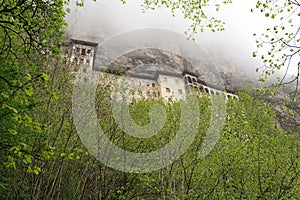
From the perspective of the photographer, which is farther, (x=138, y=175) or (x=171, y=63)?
(x=171, y=63)

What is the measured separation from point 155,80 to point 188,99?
2222 inches

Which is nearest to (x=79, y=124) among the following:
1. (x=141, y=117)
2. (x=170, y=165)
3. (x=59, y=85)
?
(x=59, y=85)

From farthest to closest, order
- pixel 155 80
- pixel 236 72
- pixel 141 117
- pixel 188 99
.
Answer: pixel 236 72 < pixel 155 80 < pixel 188 99 < pixel 141 117

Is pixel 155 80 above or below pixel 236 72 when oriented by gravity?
below

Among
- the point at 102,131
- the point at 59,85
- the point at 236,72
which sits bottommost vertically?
the point at 102,131

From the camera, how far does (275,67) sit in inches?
255

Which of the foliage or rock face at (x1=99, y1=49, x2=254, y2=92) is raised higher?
rock face at (x1=99, y1=49, x2=254, y2=92)

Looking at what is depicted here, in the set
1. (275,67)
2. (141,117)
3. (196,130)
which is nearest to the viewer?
(275,67)

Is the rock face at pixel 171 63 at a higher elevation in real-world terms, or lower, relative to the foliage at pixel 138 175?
higher

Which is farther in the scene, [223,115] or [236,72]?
[236,72]

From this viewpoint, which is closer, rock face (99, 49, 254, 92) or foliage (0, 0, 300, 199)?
foliage (0, 0, 300, 199)

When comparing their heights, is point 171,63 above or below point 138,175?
above

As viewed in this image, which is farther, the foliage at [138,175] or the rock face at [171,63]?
the rock face at [171,63]

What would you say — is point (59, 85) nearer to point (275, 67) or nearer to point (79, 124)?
point (79, 124)
